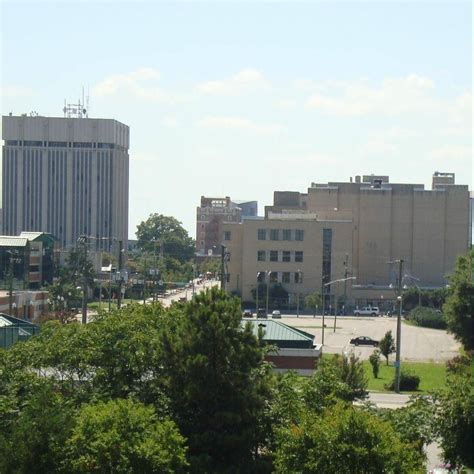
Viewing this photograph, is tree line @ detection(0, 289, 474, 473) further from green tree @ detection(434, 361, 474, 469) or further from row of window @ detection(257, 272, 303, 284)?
row of window @ detection(257, 272, 303, 284)

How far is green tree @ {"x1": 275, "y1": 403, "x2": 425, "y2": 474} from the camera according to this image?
2056 cm

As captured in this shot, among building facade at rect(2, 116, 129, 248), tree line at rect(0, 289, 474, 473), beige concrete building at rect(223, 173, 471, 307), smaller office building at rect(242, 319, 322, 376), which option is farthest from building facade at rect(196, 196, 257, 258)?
tree line at rect(0, 289, 474, 473)

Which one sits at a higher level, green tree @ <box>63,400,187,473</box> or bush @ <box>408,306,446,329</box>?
green tree @ <box>63,400,187,473</box>

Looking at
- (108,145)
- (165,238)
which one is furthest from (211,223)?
(108,145)

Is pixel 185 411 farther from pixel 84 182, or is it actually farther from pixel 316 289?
pixel 84 182

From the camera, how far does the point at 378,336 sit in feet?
214

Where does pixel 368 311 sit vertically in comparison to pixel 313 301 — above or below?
below

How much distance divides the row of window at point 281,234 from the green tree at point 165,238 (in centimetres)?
5751

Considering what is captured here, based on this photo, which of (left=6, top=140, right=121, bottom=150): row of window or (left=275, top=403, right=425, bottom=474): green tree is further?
(left=6, top=140, right=121, bottom=150): row of window

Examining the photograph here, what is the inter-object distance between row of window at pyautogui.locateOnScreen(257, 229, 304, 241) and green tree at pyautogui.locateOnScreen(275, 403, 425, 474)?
62.9m

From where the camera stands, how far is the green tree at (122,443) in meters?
21.0

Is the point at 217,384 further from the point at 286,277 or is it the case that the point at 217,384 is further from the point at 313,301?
the point at 286,277

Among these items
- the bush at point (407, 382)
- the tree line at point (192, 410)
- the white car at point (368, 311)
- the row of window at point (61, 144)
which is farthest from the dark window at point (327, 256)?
the tree line at point (192, 410)

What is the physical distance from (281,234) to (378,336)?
2067 centimetres
